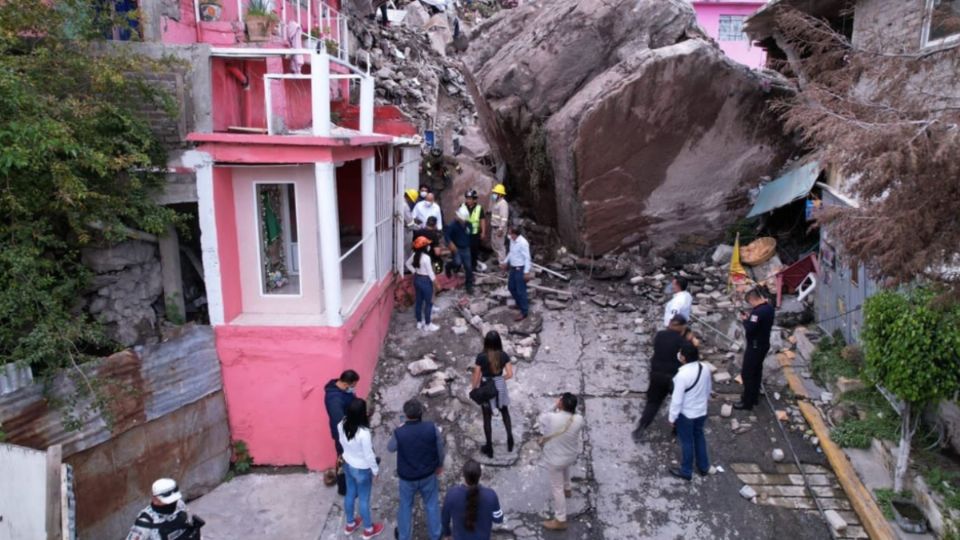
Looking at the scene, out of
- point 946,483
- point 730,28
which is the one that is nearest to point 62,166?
point 946,483

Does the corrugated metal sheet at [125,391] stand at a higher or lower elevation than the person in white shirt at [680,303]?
lower

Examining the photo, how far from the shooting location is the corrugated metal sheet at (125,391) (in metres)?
5.68

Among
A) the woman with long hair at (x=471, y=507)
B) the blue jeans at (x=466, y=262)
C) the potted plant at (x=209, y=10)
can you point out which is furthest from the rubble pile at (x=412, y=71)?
the woman with long hair at (x=471, y=507)

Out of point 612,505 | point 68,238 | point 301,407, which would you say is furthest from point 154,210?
→ point 612,505

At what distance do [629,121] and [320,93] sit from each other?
19.0 ft

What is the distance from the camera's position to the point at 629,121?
10.8 metres

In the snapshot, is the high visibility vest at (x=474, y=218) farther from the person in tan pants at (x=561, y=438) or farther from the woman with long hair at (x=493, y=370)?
the person in tan pants at (x=561, y=438)

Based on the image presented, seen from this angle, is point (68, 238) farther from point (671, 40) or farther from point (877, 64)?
point (671, 40)

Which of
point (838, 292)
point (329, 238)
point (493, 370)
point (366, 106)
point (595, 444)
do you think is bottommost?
point (595, 444)

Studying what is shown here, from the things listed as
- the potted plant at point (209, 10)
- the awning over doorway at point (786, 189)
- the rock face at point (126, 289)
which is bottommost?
the rock face at point (126, 289)

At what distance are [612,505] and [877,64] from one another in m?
4.57

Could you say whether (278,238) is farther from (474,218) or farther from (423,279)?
(474,218)

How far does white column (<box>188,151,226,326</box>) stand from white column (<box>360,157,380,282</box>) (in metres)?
1.95

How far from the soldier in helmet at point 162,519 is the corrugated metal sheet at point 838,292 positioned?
23.7 ft
